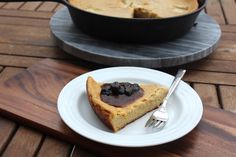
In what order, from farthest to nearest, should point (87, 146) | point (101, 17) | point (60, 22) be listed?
point (60, 22) → point (101, 17) → point (87, 146)

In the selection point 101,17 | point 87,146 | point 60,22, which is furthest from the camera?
point 60,22

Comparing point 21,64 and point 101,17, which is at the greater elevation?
point 101,17

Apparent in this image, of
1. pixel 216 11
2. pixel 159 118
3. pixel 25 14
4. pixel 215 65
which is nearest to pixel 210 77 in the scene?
pixel 215 65

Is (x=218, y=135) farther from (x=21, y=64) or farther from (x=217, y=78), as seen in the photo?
(x=21, y=64)

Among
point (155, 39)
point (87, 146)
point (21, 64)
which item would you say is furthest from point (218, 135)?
point (21, 64)

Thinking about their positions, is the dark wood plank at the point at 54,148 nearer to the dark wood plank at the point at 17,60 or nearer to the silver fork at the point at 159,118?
the silver fork at the point at 159,118

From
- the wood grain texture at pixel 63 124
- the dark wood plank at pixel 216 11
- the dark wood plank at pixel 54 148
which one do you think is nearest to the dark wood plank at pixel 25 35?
the wood grain texture at pixel 63 124

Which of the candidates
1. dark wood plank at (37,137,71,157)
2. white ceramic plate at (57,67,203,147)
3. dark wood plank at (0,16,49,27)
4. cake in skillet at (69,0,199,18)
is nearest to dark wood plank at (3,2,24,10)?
dark wood plank at (0,16,49,27)
